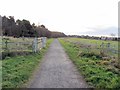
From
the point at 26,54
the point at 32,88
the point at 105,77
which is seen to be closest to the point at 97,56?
the point at 26,54

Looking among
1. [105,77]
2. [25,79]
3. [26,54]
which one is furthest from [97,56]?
[25,79]

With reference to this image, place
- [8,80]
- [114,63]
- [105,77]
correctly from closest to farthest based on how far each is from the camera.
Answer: [8,80], [105,77], [114,63]

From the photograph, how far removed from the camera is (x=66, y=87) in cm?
937

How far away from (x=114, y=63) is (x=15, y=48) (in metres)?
9.85

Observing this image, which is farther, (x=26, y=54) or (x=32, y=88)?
(x=26, y=54)

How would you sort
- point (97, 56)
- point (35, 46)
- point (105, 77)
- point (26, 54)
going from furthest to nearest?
point (35, 46)
point (26, 54)
point (97, 56)
point (105, 77)

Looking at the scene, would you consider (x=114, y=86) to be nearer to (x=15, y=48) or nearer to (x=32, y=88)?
(x=32, y=88)

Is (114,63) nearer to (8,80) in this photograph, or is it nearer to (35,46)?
(8,80)

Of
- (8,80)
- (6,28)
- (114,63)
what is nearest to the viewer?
(8,80)

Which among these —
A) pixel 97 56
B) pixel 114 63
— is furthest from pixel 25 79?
pixel 97 56

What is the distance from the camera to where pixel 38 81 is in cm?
1030

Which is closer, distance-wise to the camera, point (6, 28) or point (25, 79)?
point (25, 79)

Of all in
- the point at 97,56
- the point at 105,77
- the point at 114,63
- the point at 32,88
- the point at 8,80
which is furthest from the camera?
the point at 97,56

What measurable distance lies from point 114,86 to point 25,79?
12.2 feet
